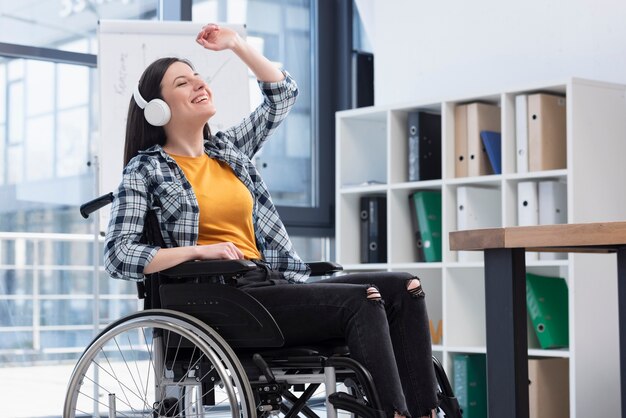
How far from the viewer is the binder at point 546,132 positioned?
11.1ft

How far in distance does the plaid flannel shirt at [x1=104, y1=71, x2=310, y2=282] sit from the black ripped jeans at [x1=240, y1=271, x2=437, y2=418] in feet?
0.64

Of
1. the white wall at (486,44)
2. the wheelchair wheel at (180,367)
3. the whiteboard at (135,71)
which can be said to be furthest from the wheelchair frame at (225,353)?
the white wall at (486,44)

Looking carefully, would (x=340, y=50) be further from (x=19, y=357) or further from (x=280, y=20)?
(x=19, y=357)

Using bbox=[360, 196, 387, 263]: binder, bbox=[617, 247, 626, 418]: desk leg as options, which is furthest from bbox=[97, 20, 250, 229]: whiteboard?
bbox=[617, 247, 626, 418]: desk leg

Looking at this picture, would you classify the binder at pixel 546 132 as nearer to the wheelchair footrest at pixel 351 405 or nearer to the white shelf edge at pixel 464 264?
the white shelf edge at pixel 464 264

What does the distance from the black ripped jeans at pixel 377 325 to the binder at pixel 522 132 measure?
1516mm

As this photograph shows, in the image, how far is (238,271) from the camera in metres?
1.91

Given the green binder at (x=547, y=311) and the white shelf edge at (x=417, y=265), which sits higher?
the white shelf edge at (x=417, y=265)

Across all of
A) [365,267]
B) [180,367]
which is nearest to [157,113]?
[180,367]

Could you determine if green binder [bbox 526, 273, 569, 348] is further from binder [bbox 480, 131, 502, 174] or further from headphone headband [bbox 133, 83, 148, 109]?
headphone headband [bbox 133, 83, 148, 109]

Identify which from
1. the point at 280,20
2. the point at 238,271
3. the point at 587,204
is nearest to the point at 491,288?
the point at 238,271

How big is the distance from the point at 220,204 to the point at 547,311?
166 centimetres

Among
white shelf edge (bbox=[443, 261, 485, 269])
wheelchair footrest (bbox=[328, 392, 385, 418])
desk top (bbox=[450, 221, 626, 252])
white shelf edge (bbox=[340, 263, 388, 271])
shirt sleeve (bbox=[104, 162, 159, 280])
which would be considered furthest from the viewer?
white shelf edge (bbox=[340, 263, 388, 271])

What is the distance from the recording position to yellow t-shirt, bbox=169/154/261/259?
216 cm
